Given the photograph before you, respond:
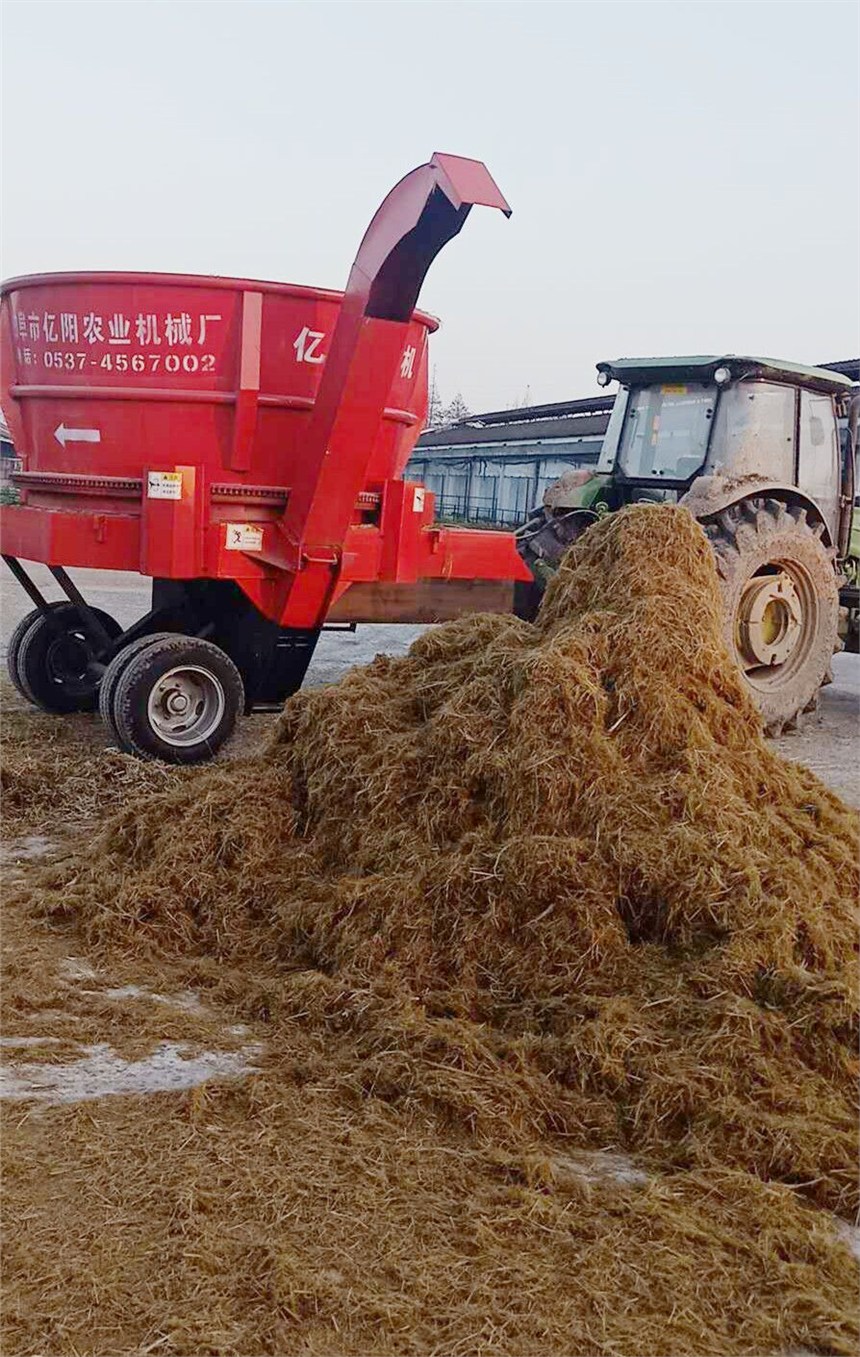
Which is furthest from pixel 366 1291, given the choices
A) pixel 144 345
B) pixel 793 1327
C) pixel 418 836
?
pixel 144 345

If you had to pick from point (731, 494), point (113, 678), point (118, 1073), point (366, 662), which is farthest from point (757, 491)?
point (118, 1073)

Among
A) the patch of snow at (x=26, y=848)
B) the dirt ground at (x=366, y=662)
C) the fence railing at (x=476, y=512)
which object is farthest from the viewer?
the fence railing at (x=476, y=512)

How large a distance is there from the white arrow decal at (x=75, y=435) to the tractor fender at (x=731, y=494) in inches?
136

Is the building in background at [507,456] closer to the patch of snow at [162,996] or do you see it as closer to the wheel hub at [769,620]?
the wheel hub at [769,620]

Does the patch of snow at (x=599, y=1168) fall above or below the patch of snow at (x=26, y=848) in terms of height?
below

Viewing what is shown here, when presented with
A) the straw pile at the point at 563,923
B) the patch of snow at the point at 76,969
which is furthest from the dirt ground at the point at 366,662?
the patch of snow at the point at 76,969

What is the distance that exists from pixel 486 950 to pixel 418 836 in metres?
0.58

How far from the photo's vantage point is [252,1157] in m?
2.97

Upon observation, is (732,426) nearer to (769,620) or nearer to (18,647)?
(769,620)

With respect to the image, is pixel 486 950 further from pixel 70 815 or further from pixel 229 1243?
pixel 70 815

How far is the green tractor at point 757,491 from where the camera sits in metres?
7.64

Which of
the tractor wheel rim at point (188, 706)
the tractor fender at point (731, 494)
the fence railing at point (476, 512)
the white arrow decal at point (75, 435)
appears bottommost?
the tractor wheel rim at point (188, 706)

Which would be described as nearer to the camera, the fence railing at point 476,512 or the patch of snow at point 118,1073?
the patch of snow at point 118,1073

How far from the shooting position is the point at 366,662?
10.8 metres
